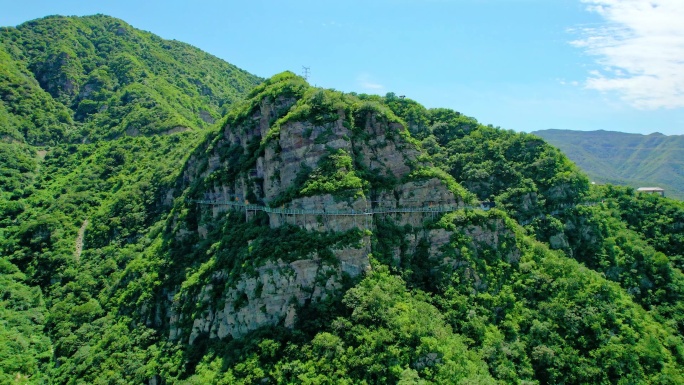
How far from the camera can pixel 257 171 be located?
244 ft

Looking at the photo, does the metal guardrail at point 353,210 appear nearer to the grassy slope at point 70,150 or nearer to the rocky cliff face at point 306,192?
the rocky cliff face at point 306,192

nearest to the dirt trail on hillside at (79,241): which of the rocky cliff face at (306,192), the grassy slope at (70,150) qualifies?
the grassy slope at (70,150)

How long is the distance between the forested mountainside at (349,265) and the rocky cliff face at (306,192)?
27cm

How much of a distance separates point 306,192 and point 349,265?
1142cm

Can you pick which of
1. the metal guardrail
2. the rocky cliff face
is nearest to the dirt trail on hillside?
the rocky cliff face

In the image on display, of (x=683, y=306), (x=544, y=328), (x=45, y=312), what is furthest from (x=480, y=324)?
(x=45, y=312)

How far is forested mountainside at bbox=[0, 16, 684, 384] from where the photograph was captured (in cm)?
5669

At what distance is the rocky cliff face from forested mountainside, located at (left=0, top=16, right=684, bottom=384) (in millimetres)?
274

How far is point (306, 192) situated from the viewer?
206ft

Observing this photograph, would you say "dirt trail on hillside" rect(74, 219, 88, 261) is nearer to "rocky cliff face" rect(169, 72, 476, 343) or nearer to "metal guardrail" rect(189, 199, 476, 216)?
"rocky cliff face" rect(169, 72, 476, 343)

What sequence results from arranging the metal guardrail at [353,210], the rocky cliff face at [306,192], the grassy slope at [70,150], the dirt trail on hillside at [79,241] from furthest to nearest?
the dirt trail on hillside at [79,241], the grassy slope at [70,150], the metal guardrail at [353,210], the rocky cliff face at [306,192]

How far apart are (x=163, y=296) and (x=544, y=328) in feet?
185

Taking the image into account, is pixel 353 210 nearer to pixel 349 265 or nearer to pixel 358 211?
pixel 358 211

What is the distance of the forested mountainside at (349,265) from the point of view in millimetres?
56688
